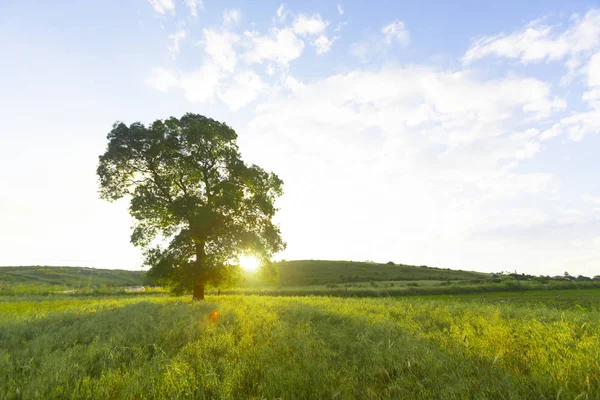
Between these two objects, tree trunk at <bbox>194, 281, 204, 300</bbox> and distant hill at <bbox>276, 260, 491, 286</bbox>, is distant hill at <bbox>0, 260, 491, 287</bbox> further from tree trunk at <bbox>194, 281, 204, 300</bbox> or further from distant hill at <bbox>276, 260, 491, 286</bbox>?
tree trunk at <bbox>194, 281, 204, 300</bbox>

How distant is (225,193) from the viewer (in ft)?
67.8

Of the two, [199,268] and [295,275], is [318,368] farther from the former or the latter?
[295,275]

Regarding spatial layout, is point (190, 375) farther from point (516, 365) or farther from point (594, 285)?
point (594, 285)

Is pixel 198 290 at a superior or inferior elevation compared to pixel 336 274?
superior

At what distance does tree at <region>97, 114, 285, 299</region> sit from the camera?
2047 centimetres

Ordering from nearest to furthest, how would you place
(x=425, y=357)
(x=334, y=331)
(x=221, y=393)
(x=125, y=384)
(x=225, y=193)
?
(x=221, y=393) → (x=125, y=384) → (x=425, y=357) → (x=334, y=331) → (x=225, y=193)

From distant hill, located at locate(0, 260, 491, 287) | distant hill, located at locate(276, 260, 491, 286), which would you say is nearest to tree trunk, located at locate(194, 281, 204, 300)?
distant hill, located at locate(0, 260, 491, 287)

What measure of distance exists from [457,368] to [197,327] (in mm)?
6556

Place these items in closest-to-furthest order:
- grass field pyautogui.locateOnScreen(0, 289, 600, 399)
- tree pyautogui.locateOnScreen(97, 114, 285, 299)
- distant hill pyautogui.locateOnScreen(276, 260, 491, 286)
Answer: grass field pyautogui.locateOnScreen(0, 289, 600, 399) < tree pyautogui.locateOnScreen(97, 114, 285, 299) < distant hill pyautogui.locateOnScreen(276, 260, 491, 286)

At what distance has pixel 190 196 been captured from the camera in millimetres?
21594

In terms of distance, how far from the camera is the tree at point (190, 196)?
2047 centimetres

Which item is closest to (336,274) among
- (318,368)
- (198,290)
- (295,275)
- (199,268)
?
(295,275)

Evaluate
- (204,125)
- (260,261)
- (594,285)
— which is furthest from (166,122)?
(594,285)

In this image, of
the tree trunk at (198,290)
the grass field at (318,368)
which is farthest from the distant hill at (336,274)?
the grass field at (318,368)
